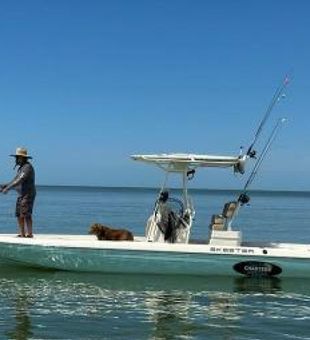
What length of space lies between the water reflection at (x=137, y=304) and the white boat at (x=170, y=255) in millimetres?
171

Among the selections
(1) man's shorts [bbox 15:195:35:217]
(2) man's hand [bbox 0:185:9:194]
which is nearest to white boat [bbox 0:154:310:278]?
(1) man's shorts [bbox 15:195:35:217]

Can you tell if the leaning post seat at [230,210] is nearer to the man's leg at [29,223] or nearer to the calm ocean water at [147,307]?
the calm ocean water at [147,307]

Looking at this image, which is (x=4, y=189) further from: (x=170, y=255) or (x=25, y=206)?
(x=170, y=255)

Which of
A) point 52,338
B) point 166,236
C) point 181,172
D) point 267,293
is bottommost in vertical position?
point 52,338

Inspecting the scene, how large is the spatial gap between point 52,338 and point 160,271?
4580 mm

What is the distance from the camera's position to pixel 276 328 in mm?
9977

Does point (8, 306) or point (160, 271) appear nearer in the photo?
point (8, 306)

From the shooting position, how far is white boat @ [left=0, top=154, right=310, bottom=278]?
13438 millimetres

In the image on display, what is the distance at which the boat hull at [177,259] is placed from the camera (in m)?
13.4

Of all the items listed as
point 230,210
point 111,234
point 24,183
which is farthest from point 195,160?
point 24,183

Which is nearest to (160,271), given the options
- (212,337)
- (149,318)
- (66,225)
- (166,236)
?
(166,236)

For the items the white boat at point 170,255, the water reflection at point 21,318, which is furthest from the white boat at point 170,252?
the water reflection at point 21,318

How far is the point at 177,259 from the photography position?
1345cm

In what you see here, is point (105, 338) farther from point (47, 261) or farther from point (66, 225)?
point (66, 225)
